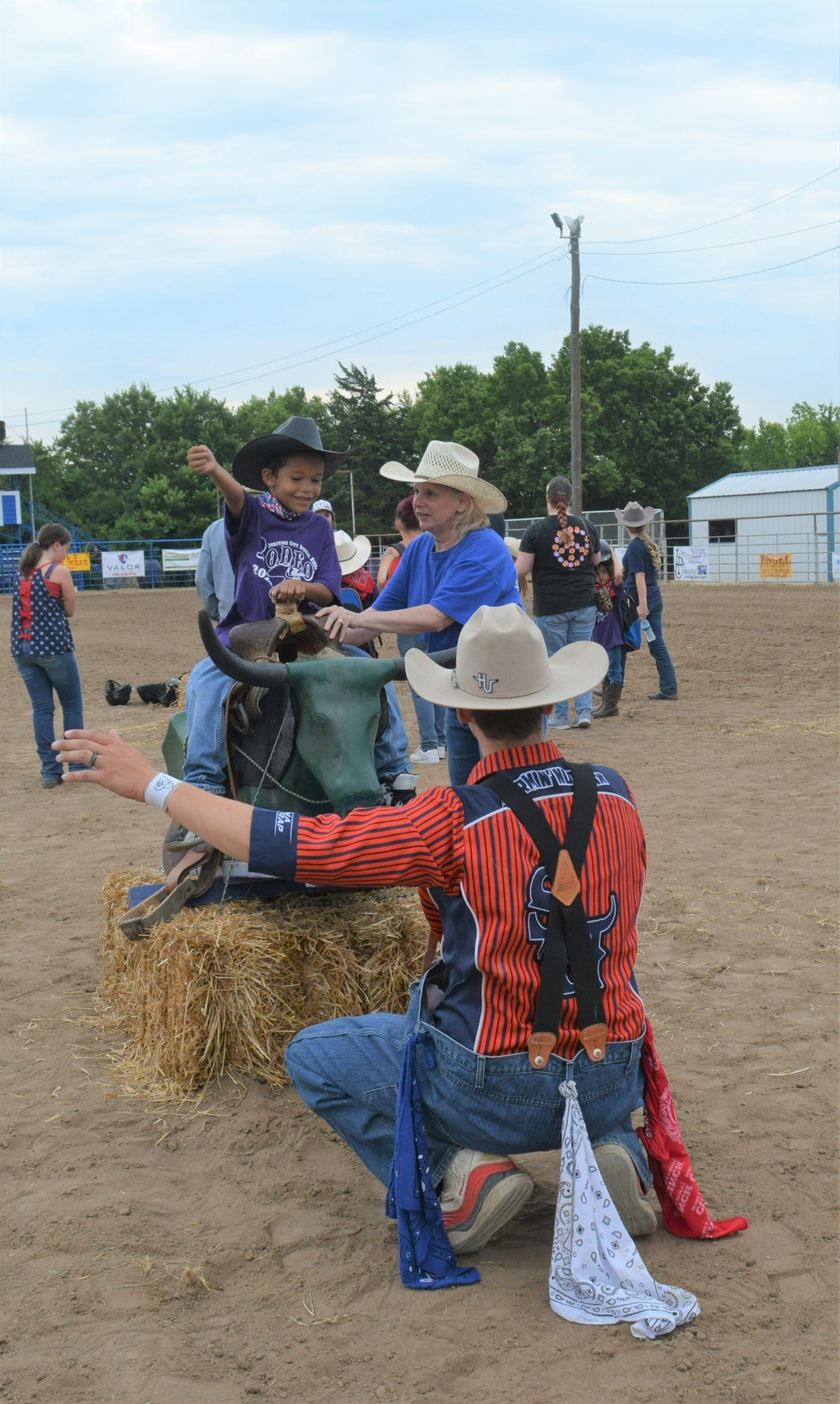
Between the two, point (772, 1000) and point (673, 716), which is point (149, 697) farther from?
point (772, 1000)

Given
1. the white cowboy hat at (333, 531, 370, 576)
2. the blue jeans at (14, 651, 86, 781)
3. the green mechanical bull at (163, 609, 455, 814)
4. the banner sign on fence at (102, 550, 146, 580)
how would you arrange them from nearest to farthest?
the green mechanical bull at (163, 609, 455, 814), the white cowboy hat at (333, 531, 370, 576), the blue jeans at (14, 651, 86, 781), the banner sign on fence at (102, 550, 146, 580)

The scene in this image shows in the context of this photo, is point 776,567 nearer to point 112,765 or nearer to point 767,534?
point 767,534

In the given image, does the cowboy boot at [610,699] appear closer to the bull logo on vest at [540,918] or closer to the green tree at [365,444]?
the bull logo on vest at [540,918]

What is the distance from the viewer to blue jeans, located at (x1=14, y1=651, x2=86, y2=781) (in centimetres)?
953

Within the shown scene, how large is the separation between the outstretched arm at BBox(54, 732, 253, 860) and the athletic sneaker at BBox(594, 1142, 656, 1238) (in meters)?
1.11

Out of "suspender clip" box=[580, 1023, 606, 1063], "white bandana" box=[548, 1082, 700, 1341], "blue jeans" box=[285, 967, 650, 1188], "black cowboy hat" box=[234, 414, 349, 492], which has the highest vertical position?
"black cowboy hat" box=[234, 414, 349, 492]

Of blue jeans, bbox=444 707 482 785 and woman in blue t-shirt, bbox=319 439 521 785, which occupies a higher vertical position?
woman in blue t-shirt, bbox=319 439 521 785

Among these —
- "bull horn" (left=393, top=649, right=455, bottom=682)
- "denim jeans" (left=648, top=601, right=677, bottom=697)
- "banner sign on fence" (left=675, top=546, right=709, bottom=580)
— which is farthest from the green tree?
"bull horn" (left=393, top=649, right=455, bottom=682)

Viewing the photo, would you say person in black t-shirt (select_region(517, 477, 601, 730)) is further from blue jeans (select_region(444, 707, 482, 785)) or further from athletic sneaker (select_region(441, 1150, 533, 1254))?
athletic sneaker (select_region(441, 1150, 533, 1254))

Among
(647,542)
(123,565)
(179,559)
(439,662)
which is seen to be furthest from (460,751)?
(179,559)

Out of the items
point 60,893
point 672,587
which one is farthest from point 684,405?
point 60,893

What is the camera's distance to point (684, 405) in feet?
209

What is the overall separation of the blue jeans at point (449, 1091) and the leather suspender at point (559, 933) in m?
0.08

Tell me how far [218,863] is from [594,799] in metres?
2.14
